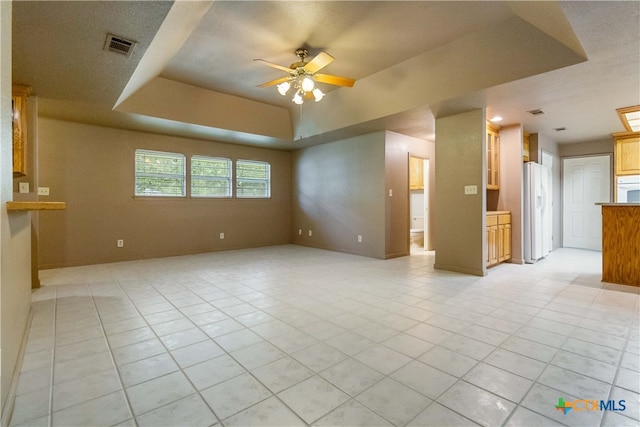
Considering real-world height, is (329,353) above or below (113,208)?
below

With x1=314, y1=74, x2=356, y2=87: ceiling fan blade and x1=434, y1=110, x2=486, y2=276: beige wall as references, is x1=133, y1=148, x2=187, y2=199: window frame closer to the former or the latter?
x1=314, y1=74, x2=356, y2=87: ceiling fan blade

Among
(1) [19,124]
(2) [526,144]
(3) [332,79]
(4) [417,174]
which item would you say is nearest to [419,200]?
(4) [417,174]

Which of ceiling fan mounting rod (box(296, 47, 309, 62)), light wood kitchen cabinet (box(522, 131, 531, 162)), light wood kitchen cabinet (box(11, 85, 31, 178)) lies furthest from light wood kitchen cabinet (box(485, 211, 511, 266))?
light wood kitchen cabinet (box(11, 85, 31, 178))

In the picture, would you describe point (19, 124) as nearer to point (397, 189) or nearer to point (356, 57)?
point (356, 57)

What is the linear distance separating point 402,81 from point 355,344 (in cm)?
359

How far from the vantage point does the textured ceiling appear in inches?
94.0

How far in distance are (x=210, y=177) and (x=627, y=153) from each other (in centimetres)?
866

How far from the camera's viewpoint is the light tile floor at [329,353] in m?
1.47

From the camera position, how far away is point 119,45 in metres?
2.58

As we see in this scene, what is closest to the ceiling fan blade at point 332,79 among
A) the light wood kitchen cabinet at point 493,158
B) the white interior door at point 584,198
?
the light wood kitchen cabinet at point 493,158

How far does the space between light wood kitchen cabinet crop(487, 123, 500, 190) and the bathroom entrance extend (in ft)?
4.94

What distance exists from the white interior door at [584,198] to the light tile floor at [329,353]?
3.78m

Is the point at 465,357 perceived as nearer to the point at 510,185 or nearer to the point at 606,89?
the point at 606,89

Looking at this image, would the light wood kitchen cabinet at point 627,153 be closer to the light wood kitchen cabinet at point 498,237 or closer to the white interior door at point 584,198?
the white interior door at point 584,198
